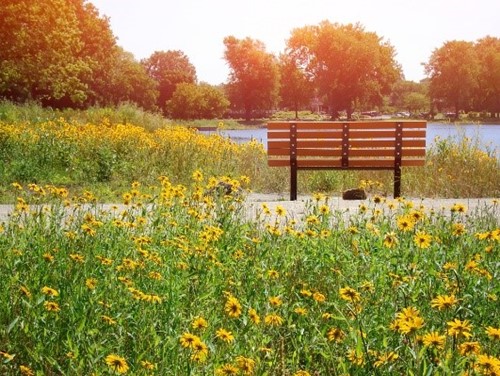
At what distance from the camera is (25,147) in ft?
44.5

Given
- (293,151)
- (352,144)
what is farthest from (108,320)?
(352,144)

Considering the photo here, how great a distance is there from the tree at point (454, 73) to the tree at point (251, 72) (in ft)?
66.7

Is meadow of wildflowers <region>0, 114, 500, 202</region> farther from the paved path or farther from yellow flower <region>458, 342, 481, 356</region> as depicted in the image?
yellow flower <region>458, 342, 481, 356</region>

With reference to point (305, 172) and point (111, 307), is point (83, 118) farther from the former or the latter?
point (111, 307)

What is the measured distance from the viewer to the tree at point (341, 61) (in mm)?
68938

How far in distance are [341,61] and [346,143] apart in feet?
197

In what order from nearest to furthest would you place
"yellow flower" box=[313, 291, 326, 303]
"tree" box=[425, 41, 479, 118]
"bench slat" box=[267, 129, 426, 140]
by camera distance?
"yellow flower" box=[313, 291, 326, 303] → "bench slat" box=[267, 129, 426, 140] → "tree" box=[425, 41, 479, 118]

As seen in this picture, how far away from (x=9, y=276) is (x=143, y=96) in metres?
60.0

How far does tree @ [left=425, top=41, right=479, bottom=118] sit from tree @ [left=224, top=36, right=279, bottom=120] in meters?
20.3

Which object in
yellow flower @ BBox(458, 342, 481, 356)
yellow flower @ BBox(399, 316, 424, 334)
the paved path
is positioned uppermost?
yellow flower @ BBox(399, 316, 424, 334)

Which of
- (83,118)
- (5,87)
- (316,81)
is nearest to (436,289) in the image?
(83,118)

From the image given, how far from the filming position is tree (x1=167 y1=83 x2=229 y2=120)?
204 ft

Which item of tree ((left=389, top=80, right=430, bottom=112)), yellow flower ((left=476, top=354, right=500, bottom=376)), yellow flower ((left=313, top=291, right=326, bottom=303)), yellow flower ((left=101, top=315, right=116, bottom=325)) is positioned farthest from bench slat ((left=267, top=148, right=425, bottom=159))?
tree ((left=389, top=80, right=430, bottom=112))

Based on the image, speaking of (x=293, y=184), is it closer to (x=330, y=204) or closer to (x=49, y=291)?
(x=330, y=204)
